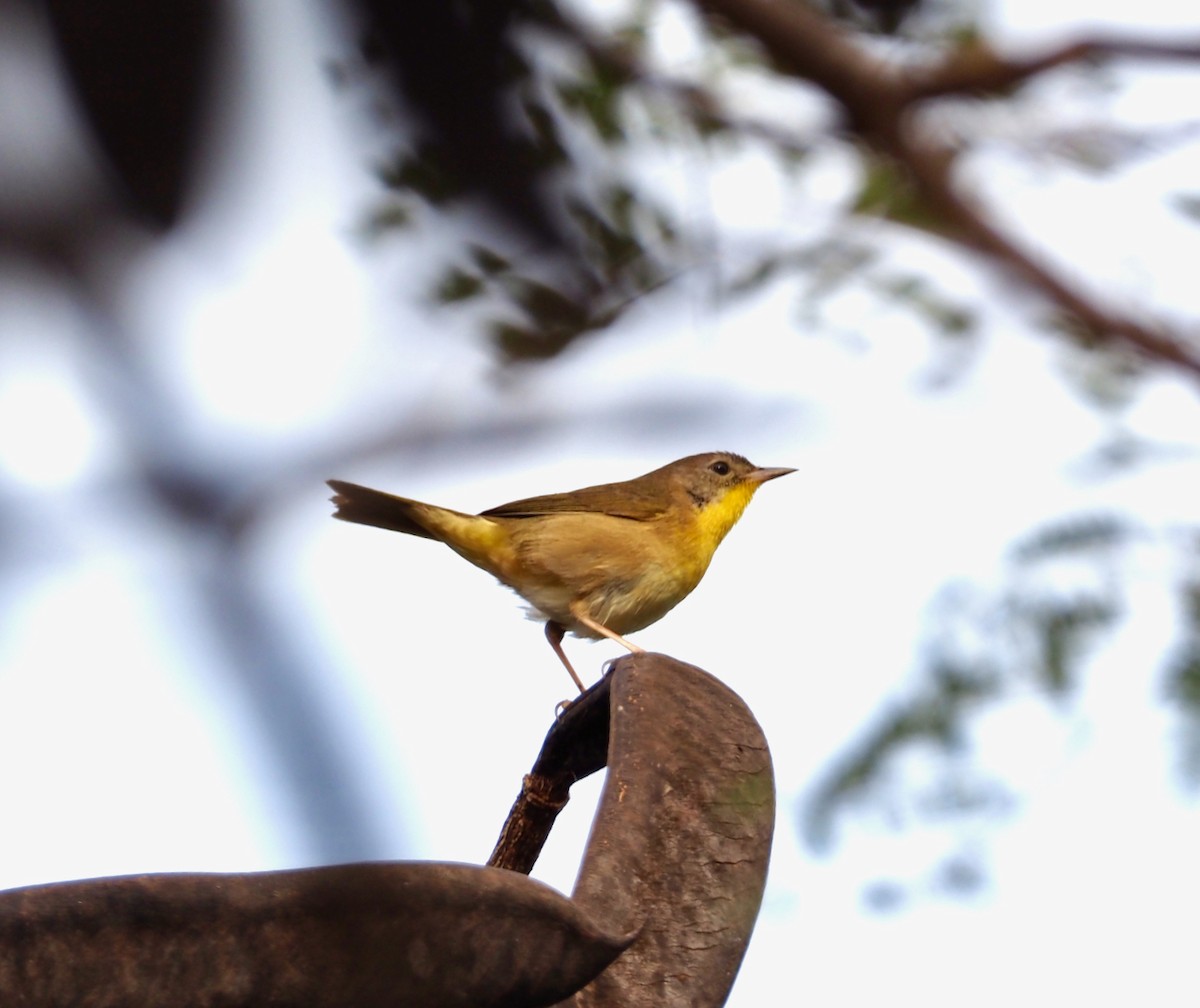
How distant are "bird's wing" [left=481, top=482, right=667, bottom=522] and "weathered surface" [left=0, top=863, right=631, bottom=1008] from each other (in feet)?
17.9

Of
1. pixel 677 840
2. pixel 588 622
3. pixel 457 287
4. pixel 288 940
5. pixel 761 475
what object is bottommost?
pixel 288 940

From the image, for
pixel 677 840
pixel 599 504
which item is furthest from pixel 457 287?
pixel 599 504

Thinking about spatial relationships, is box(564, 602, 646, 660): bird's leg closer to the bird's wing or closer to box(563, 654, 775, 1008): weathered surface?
the bird's wing

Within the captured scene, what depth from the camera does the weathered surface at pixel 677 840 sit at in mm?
2514

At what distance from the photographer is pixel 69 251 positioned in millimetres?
757

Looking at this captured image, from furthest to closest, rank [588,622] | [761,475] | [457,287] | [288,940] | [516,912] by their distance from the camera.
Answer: [761,475], [588,622], [516,912], [288,940], [457,287]

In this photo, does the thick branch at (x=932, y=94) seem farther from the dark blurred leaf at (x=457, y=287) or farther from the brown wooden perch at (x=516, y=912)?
the brown wooden perch at (x=516, y=912)

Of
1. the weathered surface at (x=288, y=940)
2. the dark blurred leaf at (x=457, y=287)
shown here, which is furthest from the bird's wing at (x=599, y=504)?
the dark blurred leaf at (x=457, y=287)

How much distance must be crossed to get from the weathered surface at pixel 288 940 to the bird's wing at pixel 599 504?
215 inches

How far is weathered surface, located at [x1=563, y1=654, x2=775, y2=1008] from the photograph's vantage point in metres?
2.51

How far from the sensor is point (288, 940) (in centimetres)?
118

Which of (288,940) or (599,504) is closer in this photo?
(288,940)

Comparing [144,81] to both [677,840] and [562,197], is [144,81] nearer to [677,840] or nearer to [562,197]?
[562,197]

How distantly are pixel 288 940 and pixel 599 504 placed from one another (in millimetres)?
6343
